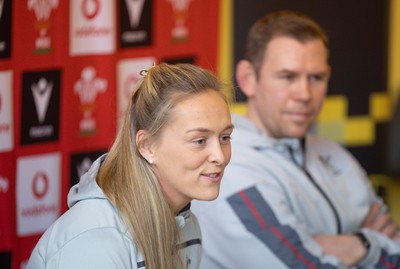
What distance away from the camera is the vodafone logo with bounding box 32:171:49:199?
8.80 ft

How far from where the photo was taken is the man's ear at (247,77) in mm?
2686

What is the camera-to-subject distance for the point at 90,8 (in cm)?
278

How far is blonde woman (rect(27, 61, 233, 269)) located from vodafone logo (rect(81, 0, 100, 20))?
3.05ft

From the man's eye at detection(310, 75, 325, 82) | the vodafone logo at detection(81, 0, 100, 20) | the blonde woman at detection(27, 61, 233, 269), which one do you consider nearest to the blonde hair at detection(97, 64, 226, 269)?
the blonde woman at detection(27, 61, 233, 269)

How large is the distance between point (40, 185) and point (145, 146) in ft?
3.03

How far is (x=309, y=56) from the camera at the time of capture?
104 inches

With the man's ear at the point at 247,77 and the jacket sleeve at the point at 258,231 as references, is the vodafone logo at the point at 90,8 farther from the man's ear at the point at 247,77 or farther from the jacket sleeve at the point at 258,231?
the jacket sleeve at the point at 258,231

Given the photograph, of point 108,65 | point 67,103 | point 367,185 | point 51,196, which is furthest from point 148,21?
point 367,185

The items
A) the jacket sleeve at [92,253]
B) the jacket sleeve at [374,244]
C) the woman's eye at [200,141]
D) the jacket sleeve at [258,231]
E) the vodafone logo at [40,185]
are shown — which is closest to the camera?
the jacket sleeve at [92,253]

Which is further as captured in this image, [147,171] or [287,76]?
[287,76]

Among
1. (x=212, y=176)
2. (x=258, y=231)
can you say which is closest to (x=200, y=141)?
(x=212, y=176)

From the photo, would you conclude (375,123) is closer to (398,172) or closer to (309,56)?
(398,172)

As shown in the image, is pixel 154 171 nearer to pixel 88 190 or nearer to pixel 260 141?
pixel 88 190

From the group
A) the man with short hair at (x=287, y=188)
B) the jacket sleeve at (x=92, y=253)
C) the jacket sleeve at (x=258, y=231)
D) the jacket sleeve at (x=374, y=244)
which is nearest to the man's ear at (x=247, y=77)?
the man with short hair at (x=287, y=188)
